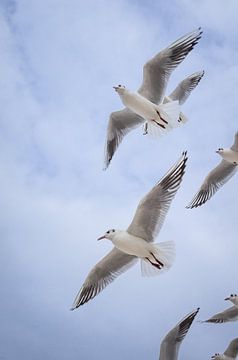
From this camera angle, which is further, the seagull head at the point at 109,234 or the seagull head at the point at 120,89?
the seagull head at the point at 120,89

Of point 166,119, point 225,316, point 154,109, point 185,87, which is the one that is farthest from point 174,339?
point 185,87

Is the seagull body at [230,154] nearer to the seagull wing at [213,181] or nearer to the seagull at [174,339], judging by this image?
the seagull wing at [213,181]

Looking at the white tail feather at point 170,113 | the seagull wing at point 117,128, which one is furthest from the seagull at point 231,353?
the white tail feather at point 170,113

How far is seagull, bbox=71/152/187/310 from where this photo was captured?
23.8 ft

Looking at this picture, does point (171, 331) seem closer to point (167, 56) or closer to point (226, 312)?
point (226, 312)

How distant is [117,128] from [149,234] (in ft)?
10.8

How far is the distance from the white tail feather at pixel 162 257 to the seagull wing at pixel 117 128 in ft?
10.4

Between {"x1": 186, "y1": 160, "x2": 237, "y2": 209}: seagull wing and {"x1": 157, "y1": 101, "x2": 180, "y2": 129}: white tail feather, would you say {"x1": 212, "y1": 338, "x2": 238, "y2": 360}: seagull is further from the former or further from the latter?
{"x1": 157, "y1": 101, "x2": 180, "y2": 129}: white tail feather

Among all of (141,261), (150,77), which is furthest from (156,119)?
(141,261)

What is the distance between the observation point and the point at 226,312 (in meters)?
10.5

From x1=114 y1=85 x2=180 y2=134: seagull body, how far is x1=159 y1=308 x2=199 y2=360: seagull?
101 inches

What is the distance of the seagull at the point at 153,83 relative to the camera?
9094mm

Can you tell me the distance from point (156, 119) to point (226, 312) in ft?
11.3

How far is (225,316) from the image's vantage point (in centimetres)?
1044
